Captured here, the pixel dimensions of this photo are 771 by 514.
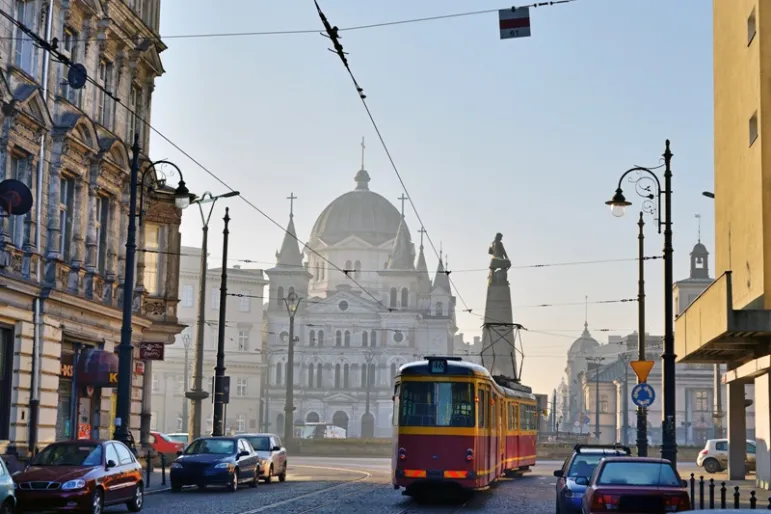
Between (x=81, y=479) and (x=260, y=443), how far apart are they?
582 inches

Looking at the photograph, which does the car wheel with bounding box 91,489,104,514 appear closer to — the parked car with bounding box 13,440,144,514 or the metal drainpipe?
the parked car with bounding box 13,440,144,514

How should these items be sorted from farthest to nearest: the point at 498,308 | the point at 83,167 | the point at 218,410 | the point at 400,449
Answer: the point at 498,308 < the point at 218,410 < the point at 83,167 < the point at 400,449

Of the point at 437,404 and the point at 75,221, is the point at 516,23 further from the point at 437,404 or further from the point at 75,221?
the point at 75,221

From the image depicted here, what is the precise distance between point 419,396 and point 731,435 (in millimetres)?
17961

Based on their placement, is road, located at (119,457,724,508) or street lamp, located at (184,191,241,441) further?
street lamp, located at (184,191,241,441)

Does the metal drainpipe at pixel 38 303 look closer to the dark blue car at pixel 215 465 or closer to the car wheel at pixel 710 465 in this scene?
the dark blue car at pixel 215 465

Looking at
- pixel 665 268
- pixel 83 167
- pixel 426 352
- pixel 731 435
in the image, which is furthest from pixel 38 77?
pixel 426 352

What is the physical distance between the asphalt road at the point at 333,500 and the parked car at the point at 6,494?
4.74 meters

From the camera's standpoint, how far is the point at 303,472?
4316 cm

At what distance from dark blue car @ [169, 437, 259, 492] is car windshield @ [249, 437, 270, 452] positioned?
114 inches

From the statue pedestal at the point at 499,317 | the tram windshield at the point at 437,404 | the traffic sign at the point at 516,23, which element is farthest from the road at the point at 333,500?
the statue pedestal at the point at 499,317

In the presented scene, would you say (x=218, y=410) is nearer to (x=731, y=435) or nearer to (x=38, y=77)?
(x=38, y=77)

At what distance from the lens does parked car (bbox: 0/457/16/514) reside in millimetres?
17234

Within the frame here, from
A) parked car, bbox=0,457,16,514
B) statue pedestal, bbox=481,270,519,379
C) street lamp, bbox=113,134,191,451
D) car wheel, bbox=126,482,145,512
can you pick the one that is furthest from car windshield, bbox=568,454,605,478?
statue pedestal, bbox=481,270,519,379
